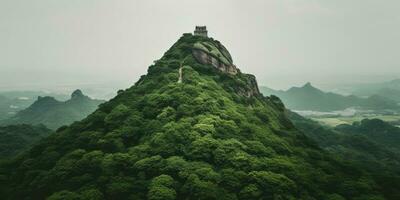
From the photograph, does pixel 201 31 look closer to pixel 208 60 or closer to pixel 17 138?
pixel 208 60

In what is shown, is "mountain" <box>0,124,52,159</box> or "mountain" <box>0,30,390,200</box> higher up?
"mountain" <box>0,30,390,200</box>

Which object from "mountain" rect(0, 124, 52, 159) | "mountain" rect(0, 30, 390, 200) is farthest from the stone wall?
"mountain" rect(0, 124, 52, 159)

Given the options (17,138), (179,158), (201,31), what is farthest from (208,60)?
(17,138)

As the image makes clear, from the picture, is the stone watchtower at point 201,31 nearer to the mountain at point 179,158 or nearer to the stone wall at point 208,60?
the stone wall at point 208,60

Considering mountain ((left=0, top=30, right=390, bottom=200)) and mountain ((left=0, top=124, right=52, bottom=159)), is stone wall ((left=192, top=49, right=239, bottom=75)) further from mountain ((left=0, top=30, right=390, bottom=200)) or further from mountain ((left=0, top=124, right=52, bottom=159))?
mountain ((left=0, top=124, right=52, bottom=159))

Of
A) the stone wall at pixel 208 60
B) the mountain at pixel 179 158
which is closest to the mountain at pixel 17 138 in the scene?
the mountain at pixel 179 158

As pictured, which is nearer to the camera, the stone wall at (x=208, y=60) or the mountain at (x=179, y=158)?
the mountain at (x=179, y=158)

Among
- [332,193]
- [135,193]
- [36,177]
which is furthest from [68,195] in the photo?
[332,193]
